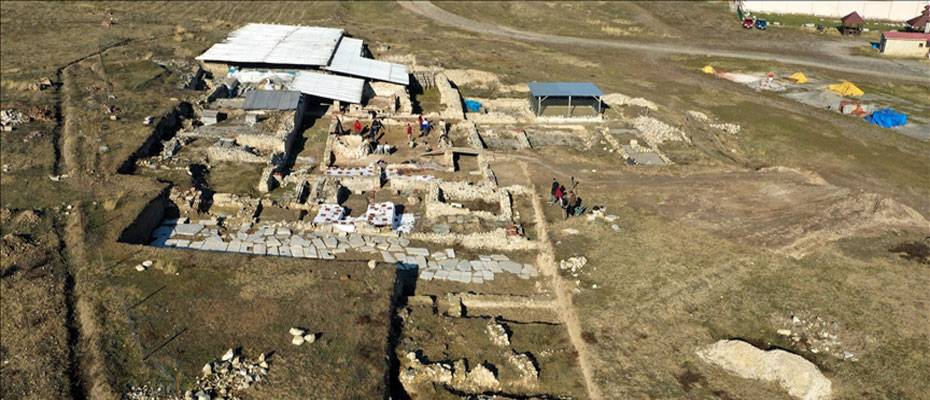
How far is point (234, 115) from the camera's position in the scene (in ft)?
98.9

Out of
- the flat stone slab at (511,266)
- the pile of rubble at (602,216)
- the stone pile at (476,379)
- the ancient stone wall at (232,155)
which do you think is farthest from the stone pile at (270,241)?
the pile of rubble at (602,216)

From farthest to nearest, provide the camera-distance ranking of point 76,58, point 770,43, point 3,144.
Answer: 1. point 770,43
2. point 76,58
3. point 3,144

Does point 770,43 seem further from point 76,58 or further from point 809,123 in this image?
point 76,58

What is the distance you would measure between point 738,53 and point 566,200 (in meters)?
39.3

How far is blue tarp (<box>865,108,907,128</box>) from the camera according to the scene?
34.1m

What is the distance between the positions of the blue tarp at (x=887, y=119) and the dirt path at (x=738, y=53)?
14.1m

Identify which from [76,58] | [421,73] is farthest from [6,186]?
[421,73]

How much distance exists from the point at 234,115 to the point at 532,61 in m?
24.0

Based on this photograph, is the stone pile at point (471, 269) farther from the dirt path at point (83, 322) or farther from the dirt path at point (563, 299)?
the dirt path at point (83, 322)

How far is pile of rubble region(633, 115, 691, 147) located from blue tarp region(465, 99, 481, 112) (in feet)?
28.8

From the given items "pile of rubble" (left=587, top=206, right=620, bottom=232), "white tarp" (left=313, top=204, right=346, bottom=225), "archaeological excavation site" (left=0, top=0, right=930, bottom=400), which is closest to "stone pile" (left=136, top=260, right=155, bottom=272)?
"archaeological excavation site" (left=0, top=0, right=930, bottom=400)

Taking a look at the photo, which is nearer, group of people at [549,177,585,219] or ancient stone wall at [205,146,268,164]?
group of people at [549,177,585,219]

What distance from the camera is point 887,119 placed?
34188 millimetres

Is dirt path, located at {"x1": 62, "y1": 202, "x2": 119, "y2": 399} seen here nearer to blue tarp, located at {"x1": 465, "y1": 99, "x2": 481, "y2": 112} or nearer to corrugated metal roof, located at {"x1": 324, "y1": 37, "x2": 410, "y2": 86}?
corrugated metal roof, located at {"x1": 324, "y1": 37, "x2": 410, "y2": 86}
